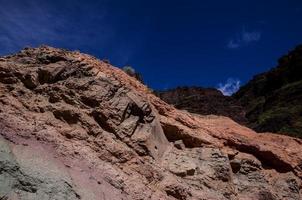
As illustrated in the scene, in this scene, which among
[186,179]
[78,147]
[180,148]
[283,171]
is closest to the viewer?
[78,147]

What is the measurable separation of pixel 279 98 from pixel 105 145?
173ft

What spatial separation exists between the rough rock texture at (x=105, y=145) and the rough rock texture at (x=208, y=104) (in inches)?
1204

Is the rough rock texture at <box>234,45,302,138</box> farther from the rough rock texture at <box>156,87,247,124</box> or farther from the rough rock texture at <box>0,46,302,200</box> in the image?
the rough rock texture at <box>0,46,302,200</box>

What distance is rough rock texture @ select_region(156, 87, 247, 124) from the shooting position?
2059 inches

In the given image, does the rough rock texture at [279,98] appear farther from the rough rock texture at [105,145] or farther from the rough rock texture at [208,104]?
the rough rock texture at [105,145]

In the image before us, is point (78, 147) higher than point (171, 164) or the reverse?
the reverse

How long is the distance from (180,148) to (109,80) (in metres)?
3.72

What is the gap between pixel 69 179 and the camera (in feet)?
38.3

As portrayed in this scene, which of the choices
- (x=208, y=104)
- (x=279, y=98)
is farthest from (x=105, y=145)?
(x=279, y=98)

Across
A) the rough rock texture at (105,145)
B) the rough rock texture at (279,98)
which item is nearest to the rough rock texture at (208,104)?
the rough rock texture at (279,98)

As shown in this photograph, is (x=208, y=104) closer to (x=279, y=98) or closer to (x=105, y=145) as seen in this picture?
(x=279, y=98)

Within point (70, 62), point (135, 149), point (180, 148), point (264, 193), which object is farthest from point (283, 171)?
point (70, 62)

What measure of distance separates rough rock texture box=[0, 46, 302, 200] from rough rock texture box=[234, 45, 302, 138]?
95.0 ft

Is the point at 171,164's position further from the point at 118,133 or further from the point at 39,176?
the point at 39,176
